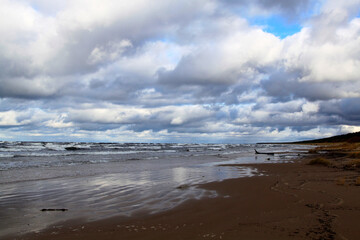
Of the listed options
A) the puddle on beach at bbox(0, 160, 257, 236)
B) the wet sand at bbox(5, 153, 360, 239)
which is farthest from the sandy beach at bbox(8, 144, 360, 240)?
the puddle on beach at bbox(0, 160, 257, 236)

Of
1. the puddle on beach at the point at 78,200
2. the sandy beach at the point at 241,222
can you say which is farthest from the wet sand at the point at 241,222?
the puddle on beach at the point at 78,200

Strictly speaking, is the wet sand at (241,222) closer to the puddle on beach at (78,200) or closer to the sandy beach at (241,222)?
the sandy beach at (241,222)

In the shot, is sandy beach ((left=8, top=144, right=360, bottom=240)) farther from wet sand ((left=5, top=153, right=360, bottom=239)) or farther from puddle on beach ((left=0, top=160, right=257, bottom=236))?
puddle on beach ((left=0, top=160, right=257, bottom=236))

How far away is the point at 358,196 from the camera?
8297 mm

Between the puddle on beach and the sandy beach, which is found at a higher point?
the sandy beach

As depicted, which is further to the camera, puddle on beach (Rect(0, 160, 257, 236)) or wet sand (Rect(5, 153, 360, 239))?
puddle on beach (Rect(0, 160, 257, 236))

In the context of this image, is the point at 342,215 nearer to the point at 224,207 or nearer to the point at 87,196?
the point at 224,207

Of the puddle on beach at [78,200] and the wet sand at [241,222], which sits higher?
the wet sand at [241,222]

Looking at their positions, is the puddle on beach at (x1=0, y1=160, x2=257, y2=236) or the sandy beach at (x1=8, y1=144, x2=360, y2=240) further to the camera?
the puddle on beach at (x1=0, y1=160, x2=257, y2=236)

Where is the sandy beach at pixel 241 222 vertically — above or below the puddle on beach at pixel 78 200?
above

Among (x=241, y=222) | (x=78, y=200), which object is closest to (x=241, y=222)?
(x=241, y=222)

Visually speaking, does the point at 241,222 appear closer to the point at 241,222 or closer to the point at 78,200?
the point at 241,222

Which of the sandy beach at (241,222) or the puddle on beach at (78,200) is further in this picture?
the puddle on beach at (78,200)

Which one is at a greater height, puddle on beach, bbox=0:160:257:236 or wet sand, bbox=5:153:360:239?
wet sand, bbox=5:153:360:239
